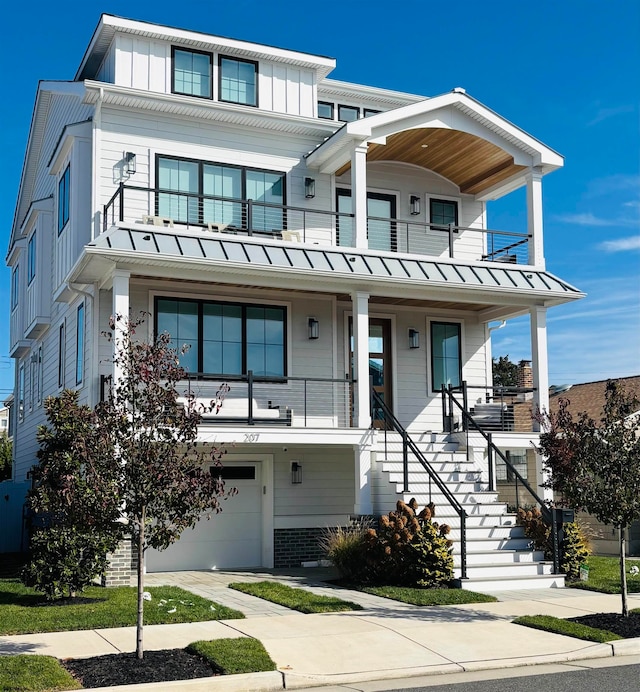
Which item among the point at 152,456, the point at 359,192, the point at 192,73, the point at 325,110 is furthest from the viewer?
the point at 325,110

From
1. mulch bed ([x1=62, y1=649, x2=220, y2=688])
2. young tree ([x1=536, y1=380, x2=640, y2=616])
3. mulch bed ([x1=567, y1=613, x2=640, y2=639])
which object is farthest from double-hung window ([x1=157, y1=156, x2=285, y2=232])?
mulch bed ([x1=62, y1=649, x2=220, y2=688])

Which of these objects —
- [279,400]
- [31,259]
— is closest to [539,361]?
[279,400]

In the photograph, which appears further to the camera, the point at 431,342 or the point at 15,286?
the point at 15,286

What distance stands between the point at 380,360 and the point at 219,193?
5098 millimetres

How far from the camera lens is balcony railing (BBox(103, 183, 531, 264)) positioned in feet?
56.1

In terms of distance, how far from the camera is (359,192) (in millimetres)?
17641

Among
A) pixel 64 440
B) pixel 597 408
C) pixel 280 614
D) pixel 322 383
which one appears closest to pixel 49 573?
pixel 64 440

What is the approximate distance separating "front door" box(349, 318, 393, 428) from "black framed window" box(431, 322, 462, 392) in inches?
42.6

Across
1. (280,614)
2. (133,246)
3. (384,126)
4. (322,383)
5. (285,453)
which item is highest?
(384,126)

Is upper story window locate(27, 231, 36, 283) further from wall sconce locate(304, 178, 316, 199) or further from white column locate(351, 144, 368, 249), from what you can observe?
white column locate(351, 144, 368, 249)

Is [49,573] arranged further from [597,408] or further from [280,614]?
[597,408]

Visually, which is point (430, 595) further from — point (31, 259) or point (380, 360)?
point (31, 259)

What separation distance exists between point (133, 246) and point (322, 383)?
5.16m

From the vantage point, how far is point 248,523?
18.1m
